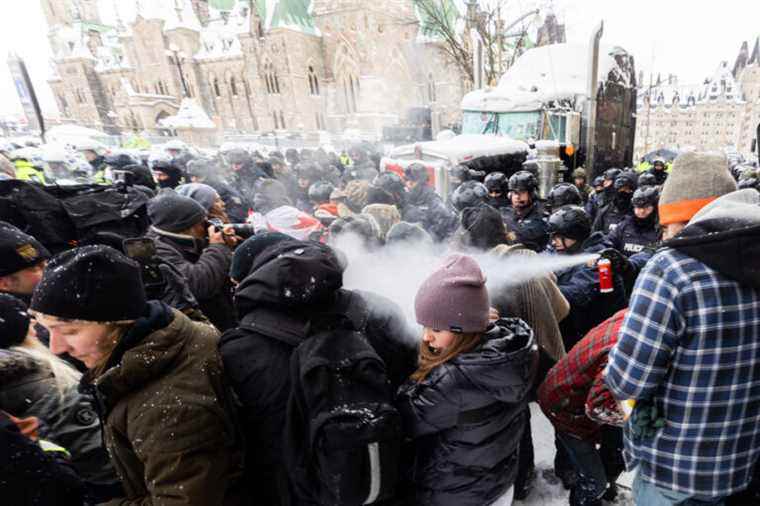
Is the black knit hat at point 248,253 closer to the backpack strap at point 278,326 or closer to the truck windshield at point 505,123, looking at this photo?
the backpack strap at point 278,326

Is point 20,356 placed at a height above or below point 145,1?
below

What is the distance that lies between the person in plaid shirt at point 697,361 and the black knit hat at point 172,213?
3.13 m

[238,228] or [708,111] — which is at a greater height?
[238,228]

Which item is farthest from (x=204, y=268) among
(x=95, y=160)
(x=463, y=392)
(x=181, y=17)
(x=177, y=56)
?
(x=181, y=17)

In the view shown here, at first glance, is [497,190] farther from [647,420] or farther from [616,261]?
[647,420]

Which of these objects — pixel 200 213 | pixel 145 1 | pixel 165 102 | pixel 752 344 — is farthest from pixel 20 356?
pixel 145 1

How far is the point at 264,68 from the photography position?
45062mm

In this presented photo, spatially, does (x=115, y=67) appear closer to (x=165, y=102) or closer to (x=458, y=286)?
(x=165, y=102)

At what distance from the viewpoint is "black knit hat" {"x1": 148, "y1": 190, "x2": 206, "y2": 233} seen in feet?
10.5

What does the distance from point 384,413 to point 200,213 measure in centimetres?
262

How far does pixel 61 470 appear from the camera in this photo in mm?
→ 1347

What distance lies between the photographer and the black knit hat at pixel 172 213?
3.19m

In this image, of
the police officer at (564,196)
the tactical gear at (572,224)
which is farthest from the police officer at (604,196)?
the tactical gear at (572,224)

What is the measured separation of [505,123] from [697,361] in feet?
42.7
